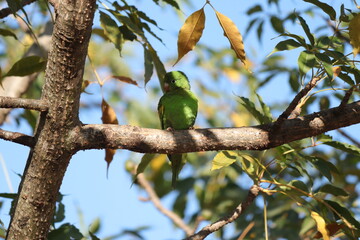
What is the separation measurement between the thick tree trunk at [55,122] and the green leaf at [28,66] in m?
0.58

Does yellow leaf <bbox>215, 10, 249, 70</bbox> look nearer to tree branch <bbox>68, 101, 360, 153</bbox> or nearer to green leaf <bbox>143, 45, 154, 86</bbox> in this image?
tree branch <bbox>68, 101, 360, 153</bbox>

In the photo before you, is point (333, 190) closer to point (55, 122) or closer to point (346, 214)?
point (346, 214)

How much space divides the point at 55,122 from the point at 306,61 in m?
0.96

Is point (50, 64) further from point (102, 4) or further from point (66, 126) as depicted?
point (102, 4)

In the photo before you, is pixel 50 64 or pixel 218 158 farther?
pixel 218 158

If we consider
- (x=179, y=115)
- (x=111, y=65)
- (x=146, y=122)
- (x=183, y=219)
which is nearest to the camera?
(x=179, y=115)

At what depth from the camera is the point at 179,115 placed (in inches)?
134

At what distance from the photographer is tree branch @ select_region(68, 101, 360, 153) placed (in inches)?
72.0

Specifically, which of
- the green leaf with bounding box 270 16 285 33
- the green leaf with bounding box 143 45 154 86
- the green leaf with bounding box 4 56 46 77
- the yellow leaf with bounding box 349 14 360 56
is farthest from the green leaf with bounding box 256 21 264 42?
the yellow leaf with bounding box 349 14 360 56

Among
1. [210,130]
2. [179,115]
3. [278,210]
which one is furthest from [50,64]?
[278,210]

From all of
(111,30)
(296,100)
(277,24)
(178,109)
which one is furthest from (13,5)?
(277,24)

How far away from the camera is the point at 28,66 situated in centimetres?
232

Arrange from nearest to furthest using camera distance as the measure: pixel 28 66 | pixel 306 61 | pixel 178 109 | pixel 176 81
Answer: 1. pixel 306 61
2. pixel 28 66
3. pixel 178 109
4. pixel 176 81

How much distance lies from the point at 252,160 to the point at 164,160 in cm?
239
